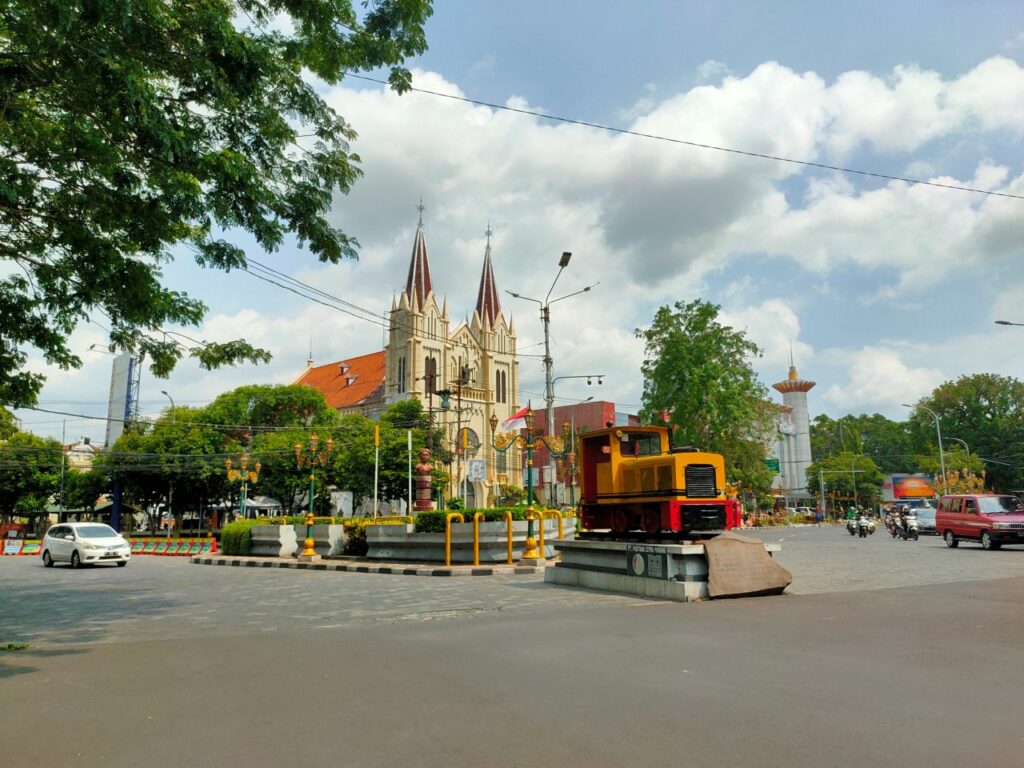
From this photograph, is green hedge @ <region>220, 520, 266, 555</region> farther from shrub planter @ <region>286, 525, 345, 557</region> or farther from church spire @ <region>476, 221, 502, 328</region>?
church spire @ <region>476, 221, 502, 328</region>

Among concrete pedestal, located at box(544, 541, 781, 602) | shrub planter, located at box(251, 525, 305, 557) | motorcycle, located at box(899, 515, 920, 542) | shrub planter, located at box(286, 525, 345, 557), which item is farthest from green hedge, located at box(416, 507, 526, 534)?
motorcycle, located at box(899, 515, 920, 542)

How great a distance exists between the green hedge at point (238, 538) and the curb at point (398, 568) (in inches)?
75.9

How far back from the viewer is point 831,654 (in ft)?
23.4

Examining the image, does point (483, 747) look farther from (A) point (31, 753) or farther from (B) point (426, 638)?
(B) point (426, 638)

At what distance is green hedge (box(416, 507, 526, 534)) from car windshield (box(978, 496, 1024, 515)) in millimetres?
16381

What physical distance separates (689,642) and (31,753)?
5.93 metres

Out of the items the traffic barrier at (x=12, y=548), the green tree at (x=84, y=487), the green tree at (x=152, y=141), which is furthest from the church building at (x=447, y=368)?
the green tree at (x=152, y=141)

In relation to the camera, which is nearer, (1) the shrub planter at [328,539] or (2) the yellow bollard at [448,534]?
(2) the yellow bollard at [448,534]

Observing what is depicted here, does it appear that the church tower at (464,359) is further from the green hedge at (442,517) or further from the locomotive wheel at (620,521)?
the locomotive wheel at (620,521)

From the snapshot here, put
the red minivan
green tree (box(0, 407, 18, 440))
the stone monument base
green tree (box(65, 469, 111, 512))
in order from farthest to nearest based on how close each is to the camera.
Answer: green tree (box(65, 469, 111, 512)) → green tree (box(0, 407, 18, 440)) → the red minivan → the stone monument base

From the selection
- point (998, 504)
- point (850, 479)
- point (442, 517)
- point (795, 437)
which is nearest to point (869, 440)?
point (795, 437)

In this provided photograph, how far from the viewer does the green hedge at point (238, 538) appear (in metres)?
27.7

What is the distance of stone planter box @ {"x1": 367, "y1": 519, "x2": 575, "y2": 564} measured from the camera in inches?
782

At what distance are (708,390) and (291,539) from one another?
26.2 metres
